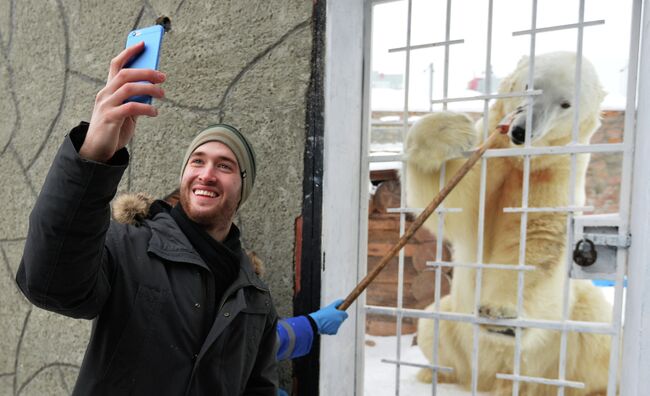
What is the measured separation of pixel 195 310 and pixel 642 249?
1310 mm

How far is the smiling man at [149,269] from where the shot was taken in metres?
0.74

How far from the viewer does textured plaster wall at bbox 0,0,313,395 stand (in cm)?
168

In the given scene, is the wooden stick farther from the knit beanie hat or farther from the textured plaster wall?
the knit beanie hat

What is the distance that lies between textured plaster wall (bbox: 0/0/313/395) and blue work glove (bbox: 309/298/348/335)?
17 cm

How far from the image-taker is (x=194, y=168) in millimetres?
1301

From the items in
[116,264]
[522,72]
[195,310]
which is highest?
[522,72]

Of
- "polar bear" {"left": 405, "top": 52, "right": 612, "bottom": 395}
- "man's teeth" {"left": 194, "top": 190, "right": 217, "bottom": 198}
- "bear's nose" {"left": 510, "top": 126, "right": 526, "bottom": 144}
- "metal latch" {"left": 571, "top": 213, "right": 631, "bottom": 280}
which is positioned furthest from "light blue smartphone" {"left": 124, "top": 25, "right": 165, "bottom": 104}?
"bear's nose" {"left": 510, "top": 126, "right": 526, "bottom": 144}

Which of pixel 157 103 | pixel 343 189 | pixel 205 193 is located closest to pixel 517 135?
pixel 343 189

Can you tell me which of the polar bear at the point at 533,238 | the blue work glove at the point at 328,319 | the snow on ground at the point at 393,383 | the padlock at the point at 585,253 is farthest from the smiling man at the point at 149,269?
the snow on ground at the point at 393,383

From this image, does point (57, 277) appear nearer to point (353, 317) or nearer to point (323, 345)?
point (323, 345)

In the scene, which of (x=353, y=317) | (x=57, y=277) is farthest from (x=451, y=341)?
(x=57, y=277)

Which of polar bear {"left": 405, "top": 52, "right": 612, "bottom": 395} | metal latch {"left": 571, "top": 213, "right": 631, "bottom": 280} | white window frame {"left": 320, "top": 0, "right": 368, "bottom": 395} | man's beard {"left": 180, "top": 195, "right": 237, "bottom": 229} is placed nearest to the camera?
man's beard {"left": 180, "top": 195, "right": 237, "bottom": 229}

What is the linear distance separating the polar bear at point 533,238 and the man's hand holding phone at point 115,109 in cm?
165

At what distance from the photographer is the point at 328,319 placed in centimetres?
154
